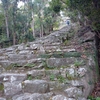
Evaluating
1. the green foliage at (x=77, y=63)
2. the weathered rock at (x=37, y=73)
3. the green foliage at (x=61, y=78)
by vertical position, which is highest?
the green foliage at (x=77, y=63)

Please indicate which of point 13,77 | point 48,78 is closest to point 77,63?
point 48,78

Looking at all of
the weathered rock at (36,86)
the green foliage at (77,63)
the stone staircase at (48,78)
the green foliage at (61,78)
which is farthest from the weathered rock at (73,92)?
the green foliage at (77,63)

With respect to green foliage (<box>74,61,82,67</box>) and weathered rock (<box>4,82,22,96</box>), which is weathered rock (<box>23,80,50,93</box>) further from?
green foliage (<box>74,61,82,67</box>)

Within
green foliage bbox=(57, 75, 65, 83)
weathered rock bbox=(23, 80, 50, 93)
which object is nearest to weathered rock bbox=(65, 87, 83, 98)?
green foliage bbox=(57, 75, 65, 83)

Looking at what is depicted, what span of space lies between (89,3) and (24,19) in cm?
684

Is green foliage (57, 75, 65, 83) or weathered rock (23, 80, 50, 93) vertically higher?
green foliage (57, 75, 65, 83)

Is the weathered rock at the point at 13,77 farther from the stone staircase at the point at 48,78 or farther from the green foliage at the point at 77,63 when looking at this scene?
the green foliage at the point at 77,63

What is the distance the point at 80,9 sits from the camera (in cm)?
394

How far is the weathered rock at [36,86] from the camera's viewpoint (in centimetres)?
255

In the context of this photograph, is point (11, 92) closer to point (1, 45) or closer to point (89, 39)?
point (89, 39)

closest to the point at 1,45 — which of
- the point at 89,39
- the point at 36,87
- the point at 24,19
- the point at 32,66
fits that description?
the point at 24,19

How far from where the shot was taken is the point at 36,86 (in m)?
2.59

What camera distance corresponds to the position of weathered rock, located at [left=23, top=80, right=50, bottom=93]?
255 cm

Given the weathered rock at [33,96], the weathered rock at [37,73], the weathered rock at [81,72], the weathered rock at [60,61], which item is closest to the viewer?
the weathered rock at [33,96]
